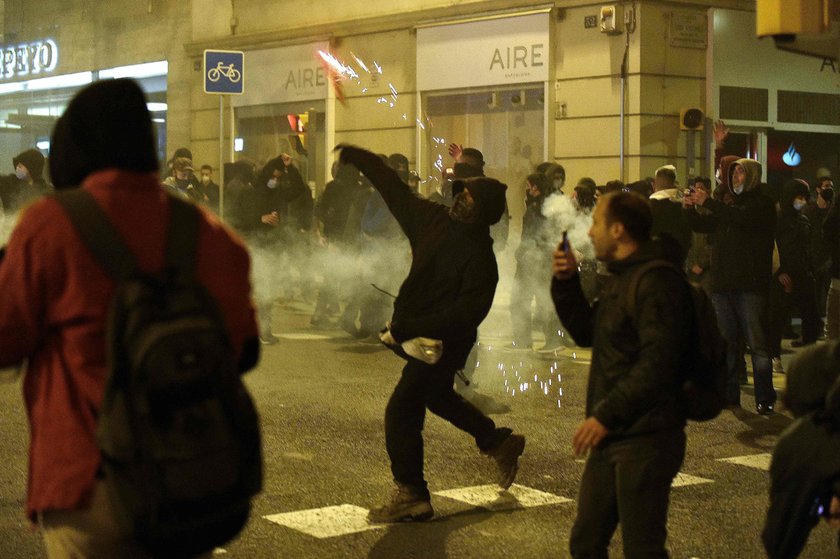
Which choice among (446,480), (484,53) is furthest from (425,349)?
(484,53)

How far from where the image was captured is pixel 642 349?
460cm

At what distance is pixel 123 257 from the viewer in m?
3.17

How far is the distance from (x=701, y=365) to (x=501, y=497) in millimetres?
2785

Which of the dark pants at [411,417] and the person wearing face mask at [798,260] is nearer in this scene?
the dark pants at [411,417]

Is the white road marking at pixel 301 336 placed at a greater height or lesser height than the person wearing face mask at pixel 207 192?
lesser

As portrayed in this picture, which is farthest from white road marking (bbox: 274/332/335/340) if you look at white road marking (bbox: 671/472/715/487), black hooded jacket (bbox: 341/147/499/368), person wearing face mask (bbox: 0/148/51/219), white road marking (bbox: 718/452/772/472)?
black hooded jacket (bbox: 341/147/499/368)

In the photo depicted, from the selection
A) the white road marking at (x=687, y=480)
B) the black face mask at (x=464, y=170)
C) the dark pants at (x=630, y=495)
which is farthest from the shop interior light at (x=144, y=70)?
the dark pants at (x=630, y=495)

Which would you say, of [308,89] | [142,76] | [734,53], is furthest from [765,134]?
[142,76]

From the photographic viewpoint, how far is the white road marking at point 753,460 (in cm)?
823

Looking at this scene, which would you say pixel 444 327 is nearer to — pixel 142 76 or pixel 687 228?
pixel 687 228

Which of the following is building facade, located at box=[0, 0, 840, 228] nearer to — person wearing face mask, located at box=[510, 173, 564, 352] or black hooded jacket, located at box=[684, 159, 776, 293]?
person wearing face mask, located at box=[510, 173, 564, 352]

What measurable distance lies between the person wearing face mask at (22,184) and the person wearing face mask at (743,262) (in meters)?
7.86

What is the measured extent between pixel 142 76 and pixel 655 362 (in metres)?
24.7

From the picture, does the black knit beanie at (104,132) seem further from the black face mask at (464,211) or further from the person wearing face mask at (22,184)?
the person wearing face mask at (22,184)
